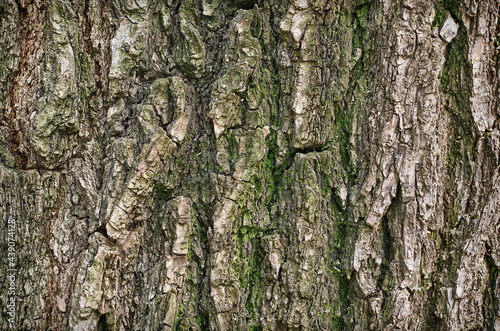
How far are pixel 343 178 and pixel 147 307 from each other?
0.93 meters

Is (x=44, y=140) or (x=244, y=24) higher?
(x=244, y=24)

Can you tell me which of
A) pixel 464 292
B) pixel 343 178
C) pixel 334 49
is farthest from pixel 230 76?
pixel 464 292

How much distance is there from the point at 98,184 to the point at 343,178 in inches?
38.8

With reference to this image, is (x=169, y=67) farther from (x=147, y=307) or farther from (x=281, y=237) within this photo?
(x=147, y=307)

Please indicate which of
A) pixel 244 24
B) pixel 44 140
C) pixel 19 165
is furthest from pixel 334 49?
pixel 19 165

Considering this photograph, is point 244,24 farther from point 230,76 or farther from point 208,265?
point 208,265

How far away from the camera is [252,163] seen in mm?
1566

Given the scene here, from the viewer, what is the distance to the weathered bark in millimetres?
1552

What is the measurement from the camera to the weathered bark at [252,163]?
1.55 meters

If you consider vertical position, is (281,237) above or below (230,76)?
below

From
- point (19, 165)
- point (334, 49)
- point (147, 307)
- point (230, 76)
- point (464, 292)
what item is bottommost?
point (147, 307)

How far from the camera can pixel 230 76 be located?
1.56 metres

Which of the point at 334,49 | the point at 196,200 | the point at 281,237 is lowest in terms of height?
the point at 281,237

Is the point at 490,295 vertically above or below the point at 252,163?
below
